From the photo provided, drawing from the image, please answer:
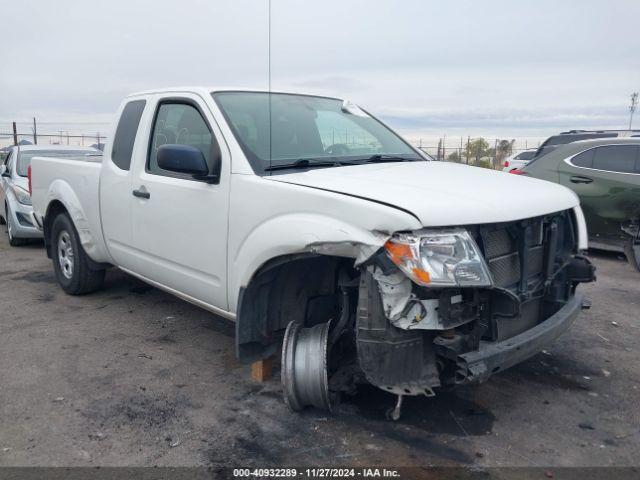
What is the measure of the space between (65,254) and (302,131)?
3.25 metres

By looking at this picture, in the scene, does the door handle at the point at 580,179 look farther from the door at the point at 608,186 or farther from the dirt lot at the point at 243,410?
the dirt lot at the point at 243,410

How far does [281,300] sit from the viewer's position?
350 cm

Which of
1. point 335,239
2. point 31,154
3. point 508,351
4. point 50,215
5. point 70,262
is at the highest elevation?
point 31,154

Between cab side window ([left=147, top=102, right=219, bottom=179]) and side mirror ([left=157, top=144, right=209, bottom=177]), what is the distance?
17cm

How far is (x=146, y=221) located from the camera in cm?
429

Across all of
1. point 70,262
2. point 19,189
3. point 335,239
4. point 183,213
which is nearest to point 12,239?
point 19,189

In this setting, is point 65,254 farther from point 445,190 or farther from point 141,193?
point 445,190

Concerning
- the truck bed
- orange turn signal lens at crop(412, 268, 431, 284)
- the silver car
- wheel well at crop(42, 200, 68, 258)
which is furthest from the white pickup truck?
the silver car

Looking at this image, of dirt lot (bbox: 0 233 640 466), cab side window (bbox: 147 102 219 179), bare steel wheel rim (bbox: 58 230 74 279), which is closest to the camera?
dirt lot (bbox: 0 233 640 466)

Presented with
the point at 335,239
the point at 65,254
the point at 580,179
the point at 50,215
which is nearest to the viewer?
the point at 335,239

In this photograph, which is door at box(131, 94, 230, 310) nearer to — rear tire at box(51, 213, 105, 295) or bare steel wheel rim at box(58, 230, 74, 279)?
rear tire at box(51, 213, 105, 295)

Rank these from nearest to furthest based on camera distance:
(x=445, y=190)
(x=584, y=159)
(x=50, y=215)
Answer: (x=445, y=190) < (x=50, y=215) < (x=584, y=159)

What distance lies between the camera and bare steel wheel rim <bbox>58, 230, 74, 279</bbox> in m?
5.74

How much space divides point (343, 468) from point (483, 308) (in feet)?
3.46
